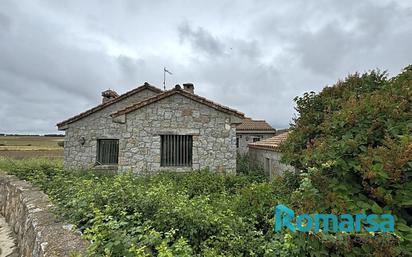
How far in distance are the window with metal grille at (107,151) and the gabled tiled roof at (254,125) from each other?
1307 centimetres

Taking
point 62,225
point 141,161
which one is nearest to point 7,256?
point 62,225

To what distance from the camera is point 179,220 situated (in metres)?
3.27

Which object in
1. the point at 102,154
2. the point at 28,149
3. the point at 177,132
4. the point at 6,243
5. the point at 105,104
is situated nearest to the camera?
the point at 6,243

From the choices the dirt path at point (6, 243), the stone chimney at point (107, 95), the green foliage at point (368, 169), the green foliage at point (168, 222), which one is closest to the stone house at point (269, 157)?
the green foliage at point (168, 222)

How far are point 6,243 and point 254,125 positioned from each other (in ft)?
67.2

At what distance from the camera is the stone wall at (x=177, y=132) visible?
27.3ft

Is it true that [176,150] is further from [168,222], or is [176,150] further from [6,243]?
[168,222]

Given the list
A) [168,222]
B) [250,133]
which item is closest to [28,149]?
[250,133]

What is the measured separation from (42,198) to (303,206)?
5194mm

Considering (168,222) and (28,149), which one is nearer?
(168,222)

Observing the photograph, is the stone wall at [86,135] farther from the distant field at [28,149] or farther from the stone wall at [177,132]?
the distant field at [28,149]

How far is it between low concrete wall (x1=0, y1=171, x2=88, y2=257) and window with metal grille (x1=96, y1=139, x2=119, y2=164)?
3.56m

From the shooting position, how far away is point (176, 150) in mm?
8648

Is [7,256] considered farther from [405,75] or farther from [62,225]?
[405,75]
